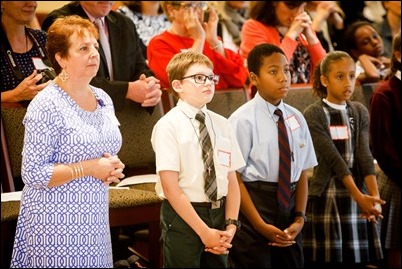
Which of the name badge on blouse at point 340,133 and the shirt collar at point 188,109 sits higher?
the shirt collar at point 188,109

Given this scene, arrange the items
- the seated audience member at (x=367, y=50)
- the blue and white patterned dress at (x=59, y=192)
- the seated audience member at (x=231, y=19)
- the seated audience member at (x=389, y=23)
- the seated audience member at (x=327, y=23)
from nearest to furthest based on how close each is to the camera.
A: the blue and white patterned dress at (x=59, y=192) → the seated audience member at (x=327, y=23) → the seated audience member at (x=367, y=50) → the seated audience member at (x=231, y=19) → the seated audience member at (x=389, y=23)

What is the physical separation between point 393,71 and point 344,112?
0.60 meters

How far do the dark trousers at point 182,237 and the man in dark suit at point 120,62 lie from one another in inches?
28.0

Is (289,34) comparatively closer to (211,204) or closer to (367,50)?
(367,50)

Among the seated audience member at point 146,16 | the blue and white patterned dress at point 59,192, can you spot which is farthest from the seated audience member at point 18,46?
the seated audience member at point 146,16

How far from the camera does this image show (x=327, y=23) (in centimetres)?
457

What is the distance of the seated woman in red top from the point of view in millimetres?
3887

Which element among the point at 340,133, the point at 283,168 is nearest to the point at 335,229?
the point at 340,133

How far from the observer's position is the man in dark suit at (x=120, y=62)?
3.50m

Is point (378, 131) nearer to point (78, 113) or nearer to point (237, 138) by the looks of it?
point (237, 138)

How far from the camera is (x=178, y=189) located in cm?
292

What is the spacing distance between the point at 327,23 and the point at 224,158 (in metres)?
1.85

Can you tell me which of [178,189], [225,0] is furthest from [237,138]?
[225,0]

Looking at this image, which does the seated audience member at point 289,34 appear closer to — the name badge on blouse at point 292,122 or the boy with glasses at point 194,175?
the name badge on blouse at point 292,122
